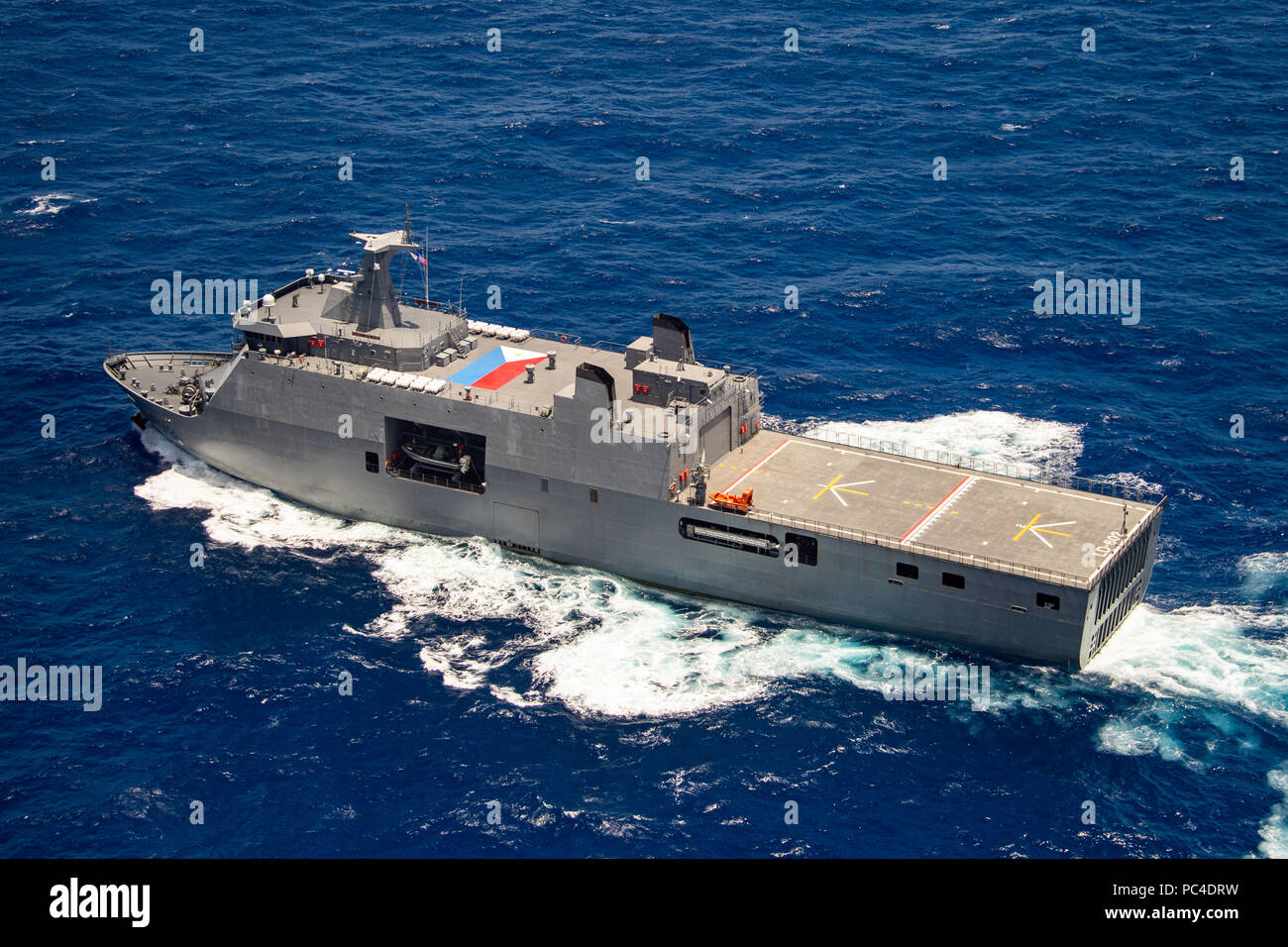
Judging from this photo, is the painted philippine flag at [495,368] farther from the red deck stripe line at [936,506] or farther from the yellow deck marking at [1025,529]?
the yellow deck marking at [1025,529]

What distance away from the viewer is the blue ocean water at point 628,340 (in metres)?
67.3

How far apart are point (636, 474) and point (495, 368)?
1335 cm

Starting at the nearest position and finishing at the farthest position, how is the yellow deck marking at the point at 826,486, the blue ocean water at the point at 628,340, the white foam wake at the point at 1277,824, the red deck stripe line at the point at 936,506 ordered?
1. the white foam wake at the point at 1277,824
2. the blue ocean water at the point at 628,340
3. the red deck stripe line at the point at 936,506
4. the yellow deck marking at the point at 826,486

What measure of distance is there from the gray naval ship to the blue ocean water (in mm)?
2284

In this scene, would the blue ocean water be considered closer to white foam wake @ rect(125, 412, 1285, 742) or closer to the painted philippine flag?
white foam wake @ rect(125, 412, 1285, 742)

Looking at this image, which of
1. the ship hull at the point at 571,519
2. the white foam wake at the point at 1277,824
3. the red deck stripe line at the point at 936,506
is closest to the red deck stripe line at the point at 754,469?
the ship hull at the point at 571,519

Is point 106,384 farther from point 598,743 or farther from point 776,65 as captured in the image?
point 776,65

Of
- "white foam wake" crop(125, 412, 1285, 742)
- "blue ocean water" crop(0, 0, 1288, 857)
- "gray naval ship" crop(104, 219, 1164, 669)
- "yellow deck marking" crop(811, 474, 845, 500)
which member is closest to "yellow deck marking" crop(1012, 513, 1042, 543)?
"gray naval ship" crop(104, 219, 1164, 669)

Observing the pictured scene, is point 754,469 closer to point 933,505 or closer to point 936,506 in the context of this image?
point 933,505

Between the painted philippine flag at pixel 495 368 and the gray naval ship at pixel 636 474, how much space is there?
15 centimetres

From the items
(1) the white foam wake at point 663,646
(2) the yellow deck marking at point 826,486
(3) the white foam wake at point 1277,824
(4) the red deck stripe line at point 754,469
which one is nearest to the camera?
(3) the white foam wake at point 1277,824

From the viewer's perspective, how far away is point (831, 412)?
3740 inches

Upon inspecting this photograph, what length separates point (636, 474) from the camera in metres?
81.1
